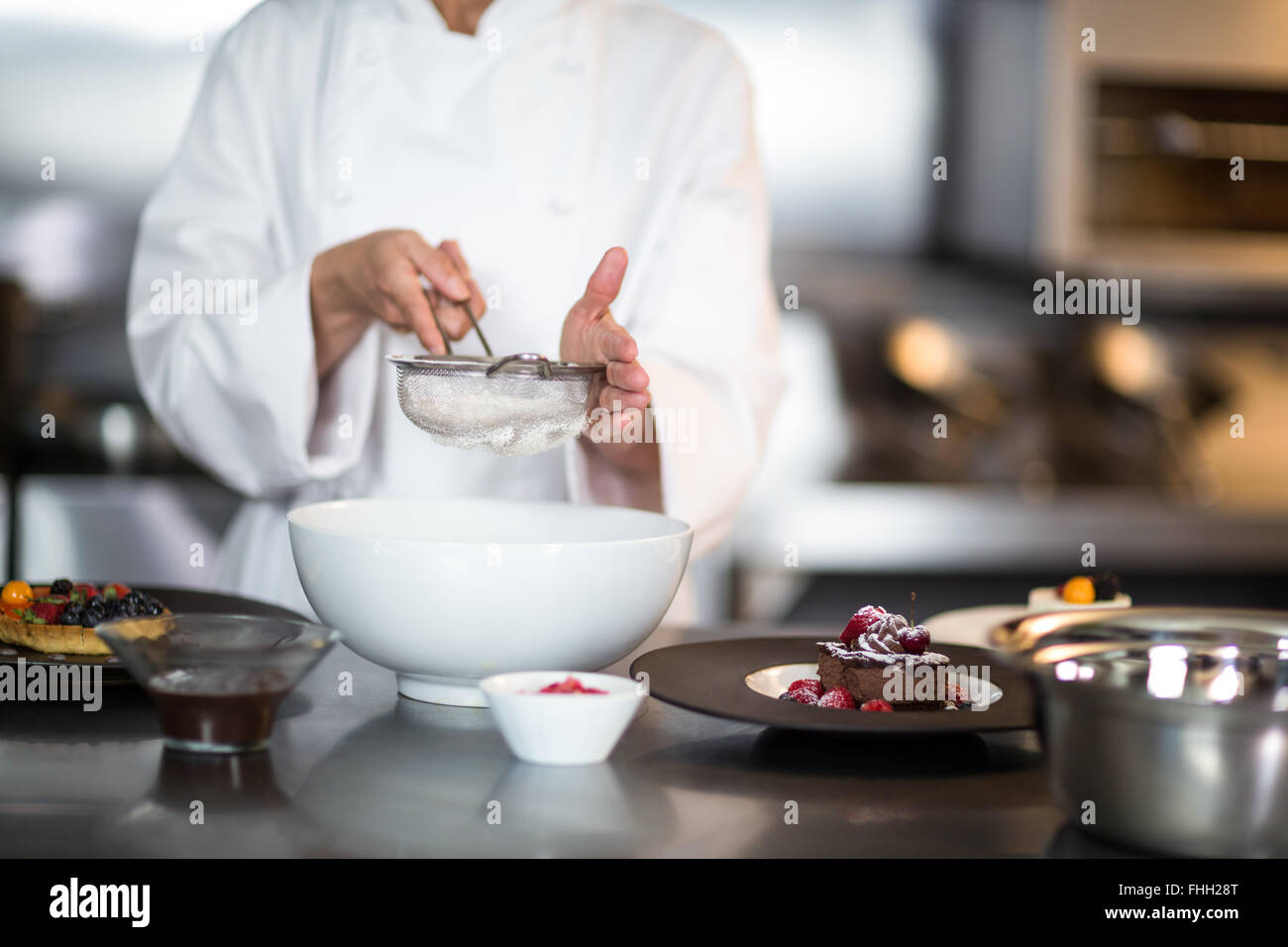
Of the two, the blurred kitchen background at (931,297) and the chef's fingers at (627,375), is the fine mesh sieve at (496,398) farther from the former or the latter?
the blurred kitchen background at (931,297)

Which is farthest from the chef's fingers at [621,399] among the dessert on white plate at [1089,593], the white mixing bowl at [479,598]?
the dessert on white plate at [1089,593]

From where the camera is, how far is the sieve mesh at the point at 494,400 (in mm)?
1152

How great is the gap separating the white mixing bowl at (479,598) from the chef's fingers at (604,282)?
24cm

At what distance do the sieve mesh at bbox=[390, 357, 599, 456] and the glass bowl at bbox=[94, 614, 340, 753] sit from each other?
32cm

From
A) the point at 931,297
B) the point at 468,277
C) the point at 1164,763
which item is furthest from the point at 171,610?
the point at 931,297

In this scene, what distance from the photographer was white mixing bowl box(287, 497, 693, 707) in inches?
37.0

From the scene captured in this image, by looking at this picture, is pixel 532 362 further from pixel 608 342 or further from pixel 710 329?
pixel 710 329

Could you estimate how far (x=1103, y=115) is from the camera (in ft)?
10.0

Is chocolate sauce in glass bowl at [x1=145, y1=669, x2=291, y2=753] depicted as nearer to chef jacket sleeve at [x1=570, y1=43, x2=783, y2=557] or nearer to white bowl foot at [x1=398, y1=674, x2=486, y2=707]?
white bowl foot at [x1=398, y1=674, x2=486, y2=707]

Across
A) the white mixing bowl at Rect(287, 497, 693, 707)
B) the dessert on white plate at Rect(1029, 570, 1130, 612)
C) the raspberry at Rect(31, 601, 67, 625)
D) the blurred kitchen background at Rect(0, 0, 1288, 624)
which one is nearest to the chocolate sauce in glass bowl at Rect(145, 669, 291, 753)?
the white mixing bowl at Rect(287, 497, 693, 707)

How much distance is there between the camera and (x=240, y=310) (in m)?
1.50

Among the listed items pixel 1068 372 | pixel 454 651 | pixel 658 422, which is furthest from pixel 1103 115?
pixel 454 651

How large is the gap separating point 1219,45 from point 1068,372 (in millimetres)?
771
